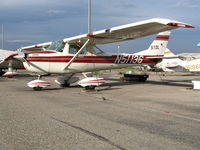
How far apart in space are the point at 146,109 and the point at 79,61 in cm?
609

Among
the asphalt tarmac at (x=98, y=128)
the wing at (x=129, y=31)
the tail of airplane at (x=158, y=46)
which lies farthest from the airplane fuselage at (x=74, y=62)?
the asphalt tarmac at (x=98, y=128)

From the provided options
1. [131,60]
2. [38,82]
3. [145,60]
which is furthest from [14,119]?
[145,60]

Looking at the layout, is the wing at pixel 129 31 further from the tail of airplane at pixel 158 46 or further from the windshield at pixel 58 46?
the tail of airplane at pixel 158 46

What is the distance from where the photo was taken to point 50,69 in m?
10.8

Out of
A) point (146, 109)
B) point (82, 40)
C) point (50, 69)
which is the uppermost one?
point (82, 40)

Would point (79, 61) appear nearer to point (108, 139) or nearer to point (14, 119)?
point (14, 119)

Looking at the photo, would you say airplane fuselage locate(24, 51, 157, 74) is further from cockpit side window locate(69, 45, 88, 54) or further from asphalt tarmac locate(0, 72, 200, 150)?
asphalt tarmac locate(0, 72, 200, 150)

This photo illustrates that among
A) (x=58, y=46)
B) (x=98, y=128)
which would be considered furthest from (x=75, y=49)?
(x=98, y=128)

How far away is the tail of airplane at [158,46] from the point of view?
14286 millimetres

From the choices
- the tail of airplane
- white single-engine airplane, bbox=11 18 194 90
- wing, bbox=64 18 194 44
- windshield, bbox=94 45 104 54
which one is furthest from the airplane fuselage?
the tail of airplane

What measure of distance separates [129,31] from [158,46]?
14.9ft

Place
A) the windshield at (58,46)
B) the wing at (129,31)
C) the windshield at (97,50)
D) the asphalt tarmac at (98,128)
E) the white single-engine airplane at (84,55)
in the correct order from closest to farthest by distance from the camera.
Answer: the asphalt tarmac at (98,128), the wing at (129,31), the white single-engine airplane at (84,55), the windshield at (58,46), the windshield at (97,50)

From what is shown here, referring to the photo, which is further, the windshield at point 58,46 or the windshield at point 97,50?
the windshield at point 97,50

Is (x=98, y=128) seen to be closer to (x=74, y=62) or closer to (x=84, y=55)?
(x=74, y=62)
